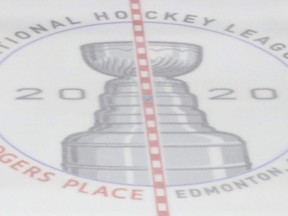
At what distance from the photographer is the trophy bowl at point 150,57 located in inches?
50.8

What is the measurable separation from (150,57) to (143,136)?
0.56 feet

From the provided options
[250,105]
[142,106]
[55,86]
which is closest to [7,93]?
[55,86]

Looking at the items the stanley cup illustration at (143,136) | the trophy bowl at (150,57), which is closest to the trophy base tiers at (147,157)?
the stanley cup illustration at (143,136)

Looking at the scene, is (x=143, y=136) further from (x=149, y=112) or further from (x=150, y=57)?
(x=150, y=57)

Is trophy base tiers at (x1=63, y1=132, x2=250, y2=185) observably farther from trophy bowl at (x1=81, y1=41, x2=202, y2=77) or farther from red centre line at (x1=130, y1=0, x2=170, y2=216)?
trophy bowl at (x1=81, y1=41, x2=202, y2=77)

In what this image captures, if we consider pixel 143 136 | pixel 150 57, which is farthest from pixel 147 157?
pixel 150 57

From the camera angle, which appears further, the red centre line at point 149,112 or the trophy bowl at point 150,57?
the trophy bowl at point 150,57

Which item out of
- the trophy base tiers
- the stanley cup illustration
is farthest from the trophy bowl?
the trophy base tiers

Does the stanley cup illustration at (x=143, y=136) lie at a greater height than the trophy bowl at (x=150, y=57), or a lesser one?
lesser

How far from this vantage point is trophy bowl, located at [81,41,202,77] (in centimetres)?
129

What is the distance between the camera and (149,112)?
122 cm

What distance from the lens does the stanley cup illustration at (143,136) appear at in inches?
44.2

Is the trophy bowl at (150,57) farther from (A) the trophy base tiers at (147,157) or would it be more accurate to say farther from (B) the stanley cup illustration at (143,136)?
(A) the trophy base tiers at (147,157)

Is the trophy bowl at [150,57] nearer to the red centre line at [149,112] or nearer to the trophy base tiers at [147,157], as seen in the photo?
the red centre line at [149,112]
